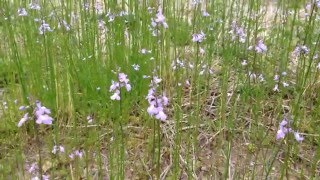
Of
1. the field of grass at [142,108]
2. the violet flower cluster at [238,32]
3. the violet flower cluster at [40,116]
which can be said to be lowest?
the field of grass at [142,108]

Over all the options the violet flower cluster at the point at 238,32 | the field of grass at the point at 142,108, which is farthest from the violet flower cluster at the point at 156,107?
the violet flower cluster at the point at 238,32

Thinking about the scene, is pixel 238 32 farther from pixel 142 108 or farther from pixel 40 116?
pixel 40 116

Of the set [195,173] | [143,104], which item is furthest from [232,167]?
[143,104]

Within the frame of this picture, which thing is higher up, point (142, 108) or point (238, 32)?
point (238, 32)

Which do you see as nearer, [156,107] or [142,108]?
[156,107]

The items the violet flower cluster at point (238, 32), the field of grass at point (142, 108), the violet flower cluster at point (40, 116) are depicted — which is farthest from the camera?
the violet flower cluster at point (238, 32)

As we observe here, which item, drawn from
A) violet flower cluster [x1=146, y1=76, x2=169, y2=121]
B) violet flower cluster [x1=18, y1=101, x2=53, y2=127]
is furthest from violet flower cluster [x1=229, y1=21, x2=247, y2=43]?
violet flower cluster [x1=18, y1=101, x2=53, y2=127]

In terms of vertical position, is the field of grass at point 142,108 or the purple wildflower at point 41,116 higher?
the purple wildflower at point 41,116

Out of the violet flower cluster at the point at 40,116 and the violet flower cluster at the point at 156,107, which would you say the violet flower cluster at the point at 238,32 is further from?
the violet flower cluster at the point at 40,116

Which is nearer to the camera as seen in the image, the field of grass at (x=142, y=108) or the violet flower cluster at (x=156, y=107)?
the violet flower cluster at (x=156, y=107)

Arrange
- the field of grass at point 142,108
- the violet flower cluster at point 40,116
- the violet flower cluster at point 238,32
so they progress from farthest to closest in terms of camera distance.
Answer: the violet flower cluster at point 238,32 → the field of grass at point 142,108 → the violet flower cluster at point 40,116

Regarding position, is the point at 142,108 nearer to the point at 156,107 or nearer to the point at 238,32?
the point at 238,32

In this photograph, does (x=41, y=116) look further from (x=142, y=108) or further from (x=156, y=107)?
(x=142, y=108)

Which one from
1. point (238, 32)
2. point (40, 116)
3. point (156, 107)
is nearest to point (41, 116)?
point (40, 116)
